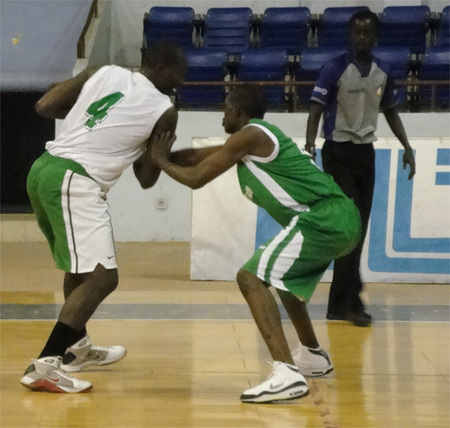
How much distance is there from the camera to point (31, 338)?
502cm

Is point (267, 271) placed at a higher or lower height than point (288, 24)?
lower

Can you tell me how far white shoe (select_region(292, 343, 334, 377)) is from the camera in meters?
4.26

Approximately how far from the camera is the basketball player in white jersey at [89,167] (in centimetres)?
392

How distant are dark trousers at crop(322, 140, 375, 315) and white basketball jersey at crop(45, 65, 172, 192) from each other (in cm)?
185

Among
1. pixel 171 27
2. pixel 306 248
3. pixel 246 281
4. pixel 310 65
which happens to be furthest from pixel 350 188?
pixel 171 27

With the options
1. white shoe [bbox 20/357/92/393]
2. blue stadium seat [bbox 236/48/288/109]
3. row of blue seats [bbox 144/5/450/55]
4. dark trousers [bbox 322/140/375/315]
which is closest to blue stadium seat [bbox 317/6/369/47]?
row of blue seats [bbox 144/5/450/55]

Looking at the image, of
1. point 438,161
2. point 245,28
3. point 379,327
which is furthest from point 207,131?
point 379,327

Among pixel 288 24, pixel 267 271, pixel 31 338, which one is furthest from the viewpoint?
pixel 288 24

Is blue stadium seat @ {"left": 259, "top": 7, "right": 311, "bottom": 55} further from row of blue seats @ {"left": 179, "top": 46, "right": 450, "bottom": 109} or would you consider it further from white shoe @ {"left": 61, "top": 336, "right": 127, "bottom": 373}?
white shoe @ {"left": 61, "top": 336, "right": 127, "bottom": 373}

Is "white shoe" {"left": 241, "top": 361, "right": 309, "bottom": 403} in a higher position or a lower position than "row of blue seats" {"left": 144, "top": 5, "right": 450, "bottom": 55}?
lower

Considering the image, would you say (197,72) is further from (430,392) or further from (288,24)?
(430,392)

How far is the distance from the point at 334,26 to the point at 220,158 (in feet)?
24.0

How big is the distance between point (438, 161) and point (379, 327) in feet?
6.93

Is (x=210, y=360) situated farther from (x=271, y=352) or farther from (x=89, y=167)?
(x=89, y=167)
